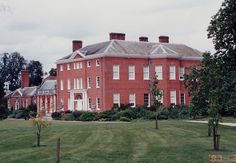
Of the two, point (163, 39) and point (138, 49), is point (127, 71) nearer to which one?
point (138, 49)

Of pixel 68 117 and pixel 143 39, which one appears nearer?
pixel 68 117

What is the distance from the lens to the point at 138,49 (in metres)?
64.2

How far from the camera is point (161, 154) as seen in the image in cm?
2136

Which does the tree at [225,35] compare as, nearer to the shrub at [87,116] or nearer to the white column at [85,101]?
the shrub at [87,116]

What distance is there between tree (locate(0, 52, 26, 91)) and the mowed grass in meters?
97.5

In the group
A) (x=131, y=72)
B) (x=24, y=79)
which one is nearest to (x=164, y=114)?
(x=131, y=72)

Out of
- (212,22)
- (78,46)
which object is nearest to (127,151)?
(212,22)

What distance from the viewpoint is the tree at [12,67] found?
128 metres

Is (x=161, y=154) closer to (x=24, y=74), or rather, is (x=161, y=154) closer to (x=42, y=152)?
(x=42, y=152)

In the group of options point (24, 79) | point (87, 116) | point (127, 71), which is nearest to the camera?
point (87, 116)

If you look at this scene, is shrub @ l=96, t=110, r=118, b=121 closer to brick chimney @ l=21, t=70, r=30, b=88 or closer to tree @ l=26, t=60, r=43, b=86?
brick chimney @ l=21, t=70, r=30, b=88

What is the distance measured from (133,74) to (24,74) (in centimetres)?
4283

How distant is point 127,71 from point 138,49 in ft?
11.7

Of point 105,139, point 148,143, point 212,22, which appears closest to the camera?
point 148,143
